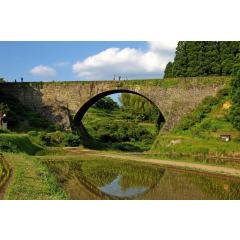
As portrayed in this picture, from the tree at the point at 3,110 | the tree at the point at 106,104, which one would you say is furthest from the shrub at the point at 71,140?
the tree at the point at 106,104

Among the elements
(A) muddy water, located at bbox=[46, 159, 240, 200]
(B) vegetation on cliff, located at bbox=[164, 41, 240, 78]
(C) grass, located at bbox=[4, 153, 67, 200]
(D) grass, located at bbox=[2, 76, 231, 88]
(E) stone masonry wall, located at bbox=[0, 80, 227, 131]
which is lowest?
(A) muddy water, located at bbox=[46, 159, 240, 200]

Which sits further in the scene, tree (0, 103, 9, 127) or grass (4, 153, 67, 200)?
tree (0, 103, 9, 127)

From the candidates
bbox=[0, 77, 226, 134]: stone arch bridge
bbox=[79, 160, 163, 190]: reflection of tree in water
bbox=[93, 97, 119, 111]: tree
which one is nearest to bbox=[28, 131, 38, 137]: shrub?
bbox=[0, 77, 226, 134]: stone arch bridge

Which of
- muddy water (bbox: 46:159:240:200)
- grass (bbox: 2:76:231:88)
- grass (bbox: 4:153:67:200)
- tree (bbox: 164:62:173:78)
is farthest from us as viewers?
tree (bbox: 164:62:173:78)

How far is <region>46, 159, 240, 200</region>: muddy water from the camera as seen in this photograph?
1373 centimetres

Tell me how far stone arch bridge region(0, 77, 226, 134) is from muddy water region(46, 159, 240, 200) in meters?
14.3

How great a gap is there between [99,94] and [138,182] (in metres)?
21.8

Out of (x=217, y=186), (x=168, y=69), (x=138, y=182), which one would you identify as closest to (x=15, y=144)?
(x=138, y=182)

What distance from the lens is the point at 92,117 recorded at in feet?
202

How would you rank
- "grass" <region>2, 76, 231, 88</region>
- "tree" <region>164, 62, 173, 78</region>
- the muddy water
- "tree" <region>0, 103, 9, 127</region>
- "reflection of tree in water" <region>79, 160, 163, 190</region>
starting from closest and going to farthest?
1. the muddy water
2. "reflection of tree in water" <region>79, 160, 163, 190</region>
3. "grass" <region>2, 76, 231, 88</region>
4. "tree" <region>0, 103, 9, 127</region>
5. "tree" <region>164, 62, 173, 78</region>

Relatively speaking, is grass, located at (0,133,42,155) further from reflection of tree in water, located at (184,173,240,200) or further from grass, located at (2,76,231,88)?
grass, located at (2,76,231,88)

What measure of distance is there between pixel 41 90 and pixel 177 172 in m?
22.6

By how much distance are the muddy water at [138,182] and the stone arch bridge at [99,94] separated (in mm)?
14317
